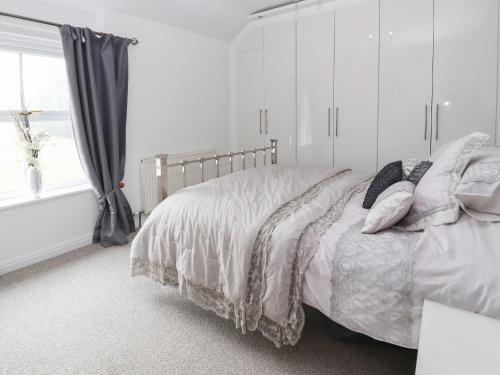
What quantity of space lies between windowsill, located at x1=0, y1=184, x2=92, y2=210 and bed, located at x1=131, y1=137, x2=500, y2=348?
1260 millimetres

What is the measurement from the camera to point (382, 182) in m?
2.05

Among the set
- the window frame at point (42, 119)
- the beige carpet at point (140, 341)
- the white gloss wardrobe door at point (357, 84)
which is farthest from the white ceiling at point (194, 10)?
the beige carpet at point (140, 341)

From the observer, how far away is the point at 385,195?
1779mm

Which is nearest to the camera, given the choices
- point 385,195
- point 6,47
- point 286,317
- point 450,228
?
point 450,228

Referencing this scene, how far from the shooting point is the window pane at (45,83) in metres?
2.99

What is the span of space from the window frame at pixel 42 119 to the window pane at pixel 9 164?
4 centimetres

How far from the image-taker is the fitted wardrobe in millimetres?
3178

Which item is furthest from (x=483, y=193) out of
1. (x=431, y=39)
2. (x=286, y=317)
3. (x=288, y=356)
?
(x=431, y=39)

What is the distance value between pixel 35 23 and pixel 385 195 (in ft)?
9.31

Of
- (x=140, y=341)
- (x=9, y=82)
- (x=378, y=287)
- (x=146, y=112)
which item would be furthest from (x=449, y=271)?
(x=9, y=82)

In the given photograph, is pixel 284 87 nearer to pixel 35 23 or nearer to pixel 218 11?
pixel 218 11

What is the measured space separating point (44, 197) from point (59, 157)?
0.48 m

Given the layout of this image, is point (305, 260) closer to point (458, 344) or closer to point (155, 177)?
point (458, 344)

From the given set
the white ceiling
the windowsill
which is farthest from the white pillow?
the white ceiling
